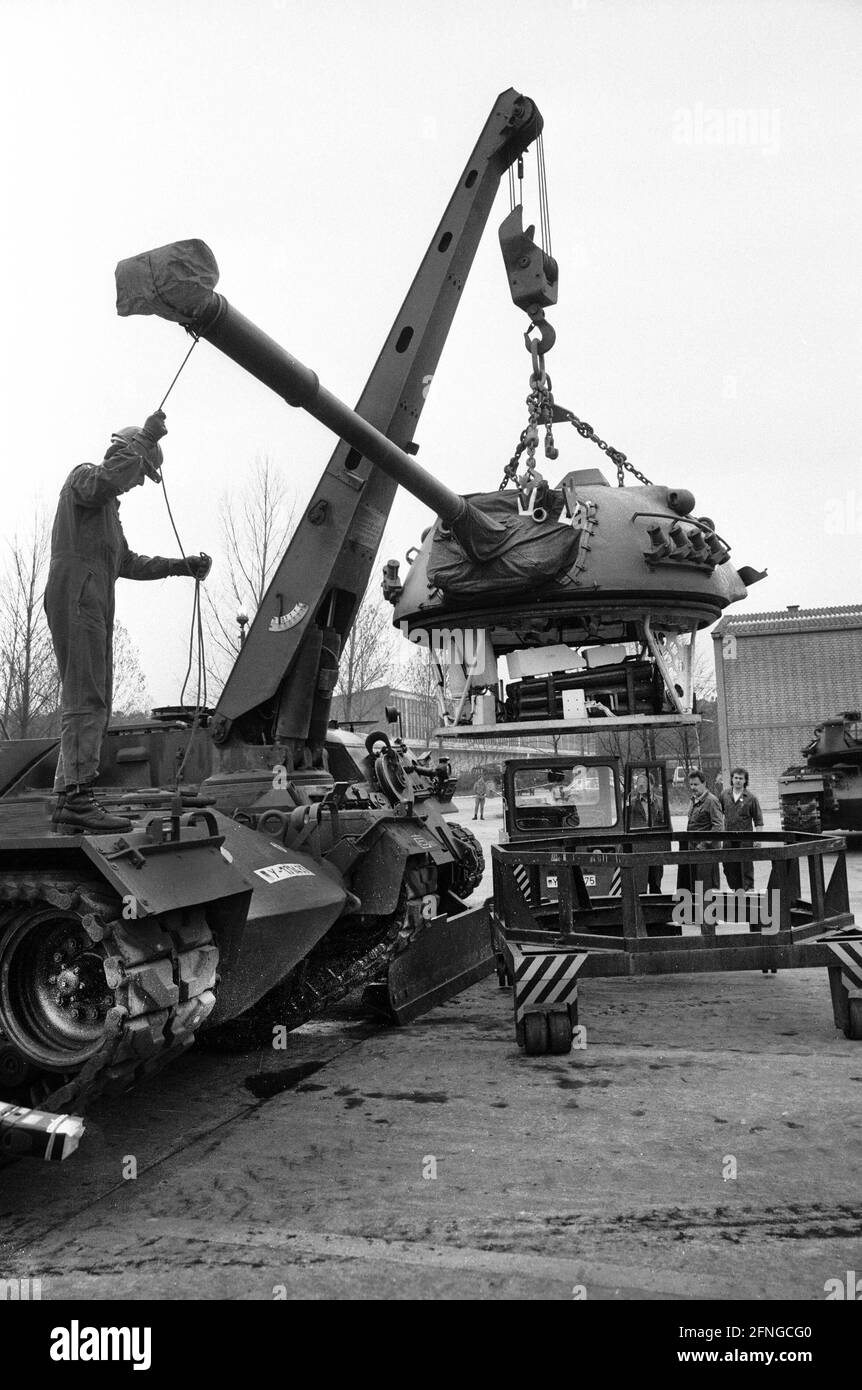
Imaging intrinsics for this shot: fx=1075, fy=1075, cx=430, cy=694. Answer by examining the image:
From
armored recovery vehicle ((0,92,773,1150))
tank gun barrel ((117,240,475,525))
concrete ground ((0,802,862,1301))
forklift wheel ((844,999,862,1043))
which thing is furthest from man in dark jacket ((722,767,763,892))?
tank gun barrel ((117,240,475,525))

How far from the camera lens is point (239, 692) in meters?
6.52

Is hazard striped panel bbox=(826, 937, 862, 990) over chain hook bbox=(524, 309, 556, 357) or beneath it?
beneath

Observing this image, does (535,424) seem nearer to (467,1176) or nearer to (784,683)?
(467,1176)

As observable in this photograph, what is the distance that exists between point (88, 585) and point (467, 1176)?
9.38ft

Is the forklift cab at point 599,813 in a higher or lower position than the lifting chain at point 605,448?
lower

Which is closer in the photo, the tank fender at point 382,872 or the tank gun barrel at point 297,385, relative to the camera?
the tank gun barrel at point 297,385

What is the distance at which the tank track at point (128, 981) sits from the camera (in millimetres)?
3730

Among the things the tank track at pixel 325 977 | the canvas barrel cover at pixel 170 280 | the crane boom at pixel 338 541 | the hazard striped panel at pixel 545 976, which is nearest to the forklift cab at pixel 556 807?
the tank track at pixel 325 977

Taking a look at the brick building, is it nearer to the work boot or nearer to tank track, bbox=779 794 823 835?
tank track, bbox=779 794 823 835

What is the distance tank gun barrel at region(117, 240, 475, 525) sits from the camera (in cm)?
452

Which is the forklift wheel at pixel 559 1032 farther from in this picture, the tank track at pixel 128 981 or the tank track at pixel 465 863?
the tank track at pixel 128 981

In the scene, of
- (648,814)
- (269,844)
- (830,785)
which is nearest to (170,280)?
(269,844)

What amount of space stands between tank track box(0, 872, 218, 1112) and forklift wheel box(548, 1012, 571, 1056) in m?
2.15
